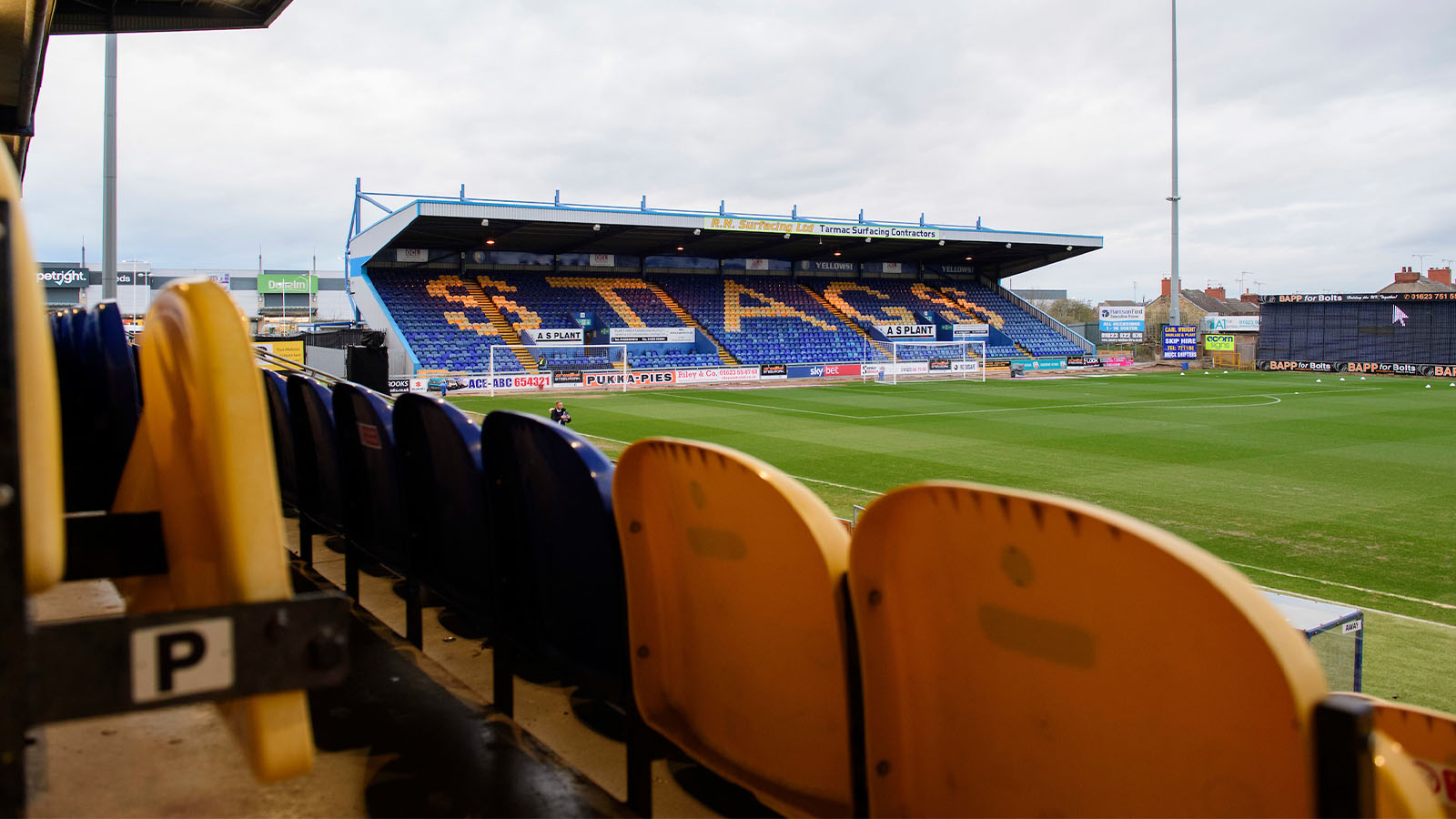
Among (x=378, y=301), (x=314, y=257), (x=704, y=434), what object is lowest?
(x=704, y=434)

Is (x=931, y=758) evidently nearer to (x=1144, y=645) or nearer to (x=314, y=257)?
(x=1144, y=645)

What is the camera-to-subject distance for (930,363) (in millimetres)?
44500

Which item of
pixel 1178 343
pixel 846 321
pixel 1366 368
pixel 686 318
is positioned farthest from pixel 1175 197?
pixel 686 318

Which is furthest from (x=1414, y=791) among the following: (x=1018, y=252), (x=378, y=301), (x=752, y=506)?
(x=1018, y=252)

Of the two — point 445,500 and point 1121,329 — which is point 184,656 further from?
point 1121,329

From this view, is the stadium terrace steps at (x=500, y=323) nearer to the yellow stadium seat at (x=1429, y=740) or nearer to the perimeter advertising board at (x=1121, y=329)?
the perimeter advertising board at (x=1121, y=329)

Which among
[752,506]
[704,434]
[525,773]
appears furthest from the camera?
[704,434]

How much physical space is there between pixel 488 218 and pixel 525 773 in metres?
35.3

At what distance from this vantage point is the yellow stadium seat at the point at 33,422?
105cm

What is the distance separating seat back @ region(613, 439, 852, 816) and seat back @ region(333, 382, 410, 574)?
4.90ft

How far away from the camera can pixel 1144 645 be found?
144 cm

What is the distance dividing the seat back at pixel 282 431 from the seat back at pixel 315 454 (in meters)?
0.09

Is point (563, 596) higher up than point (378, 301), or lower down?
lower down

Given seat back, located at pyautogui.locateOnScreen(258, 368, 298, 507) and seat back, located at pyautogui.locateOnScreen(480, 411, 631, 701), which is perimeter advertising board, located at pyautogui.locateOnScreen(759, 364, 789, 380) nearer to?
seat back, located at pyautogui.locateOnScreen(258, 368, 298, 507)
